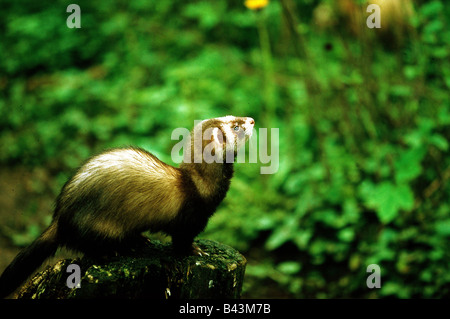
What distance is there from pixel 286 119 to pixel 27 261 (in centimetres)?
379

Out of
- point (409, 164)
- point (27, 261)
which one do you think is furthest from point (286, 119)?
point (27, 261)

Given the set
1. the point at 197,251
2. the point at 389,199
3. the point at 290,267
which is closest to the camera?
the point at 197,251

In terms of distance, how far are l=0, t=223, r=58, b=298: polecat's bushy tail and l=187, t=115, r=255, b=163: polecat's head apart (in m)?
0.99

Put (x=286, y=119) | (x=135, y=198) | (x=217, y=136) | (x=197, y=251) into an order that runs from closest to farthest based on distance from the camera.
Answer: (x=135, y=198)
(x=217, y=136)
(x=197, y=251)
(x=286, y=119)

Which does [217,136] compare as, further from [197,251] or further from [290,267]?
[290,267]

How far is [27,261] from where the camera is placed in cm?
267

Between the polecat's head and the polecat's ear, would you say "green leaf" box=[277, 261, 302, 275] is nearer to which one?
the polecat's head

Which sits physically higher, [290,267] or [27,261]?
[27,261]

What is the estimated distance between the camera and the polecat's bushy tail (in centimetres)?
267

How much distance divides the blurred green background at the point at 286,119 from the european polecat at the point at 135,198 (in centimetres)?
56

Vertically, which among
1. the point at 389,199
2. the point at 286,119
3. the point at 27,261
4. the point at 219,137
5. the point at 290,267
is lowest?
the point at 290,267

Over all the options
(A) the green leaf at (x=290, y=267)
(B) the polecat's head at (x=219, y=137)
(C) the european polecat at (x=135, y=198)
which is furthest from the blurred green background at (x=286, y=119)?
(B) the polecat's head at (x=219, y=137)
